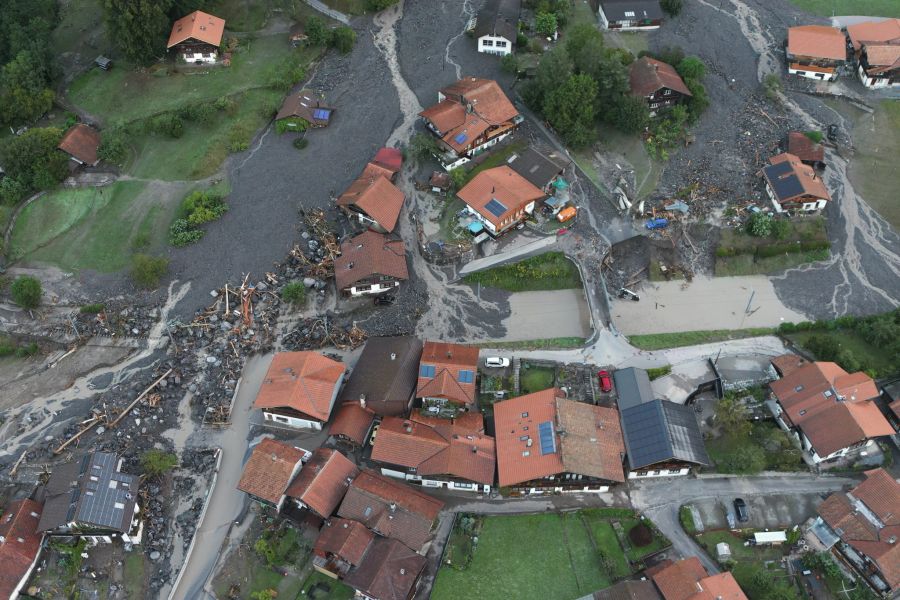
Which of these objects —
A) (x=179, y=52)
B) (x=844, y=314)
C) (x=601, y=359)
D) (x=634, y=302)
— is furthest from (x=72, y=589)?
(x=844, y=314)

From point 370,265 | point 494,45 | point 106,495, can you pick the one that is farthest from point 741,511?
point 494,45

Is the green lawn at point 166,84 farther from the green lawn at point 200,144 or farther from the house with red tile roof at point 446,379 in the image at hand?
the house with red tile roof at point 446,379

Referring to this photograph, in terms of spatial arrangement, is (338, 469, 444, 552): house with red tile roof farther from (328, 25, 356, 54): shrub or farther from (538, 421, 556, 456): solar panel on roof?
(328, 25, 356, 54): shrub

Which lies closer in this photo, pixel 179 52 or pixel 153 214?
pixel 153 214

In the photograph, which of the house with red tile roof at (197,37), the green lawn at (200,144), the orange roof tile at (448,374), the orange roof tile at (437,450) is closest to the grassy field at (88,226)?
the green lawn at (200,144)

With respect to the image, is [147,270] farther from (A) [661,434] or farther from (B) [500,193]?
(A) [661,434]

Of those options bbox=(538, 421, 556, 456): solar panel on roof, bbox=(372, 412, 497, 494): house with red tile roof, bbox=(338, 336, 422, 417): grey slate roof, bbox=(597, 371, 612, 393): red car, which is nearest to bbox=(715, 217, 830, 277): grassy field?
bbox=(597, 371, 612, 393): red car

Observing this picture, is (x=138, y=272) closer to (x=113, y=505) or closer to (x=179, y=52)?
(x=113, y=505)
